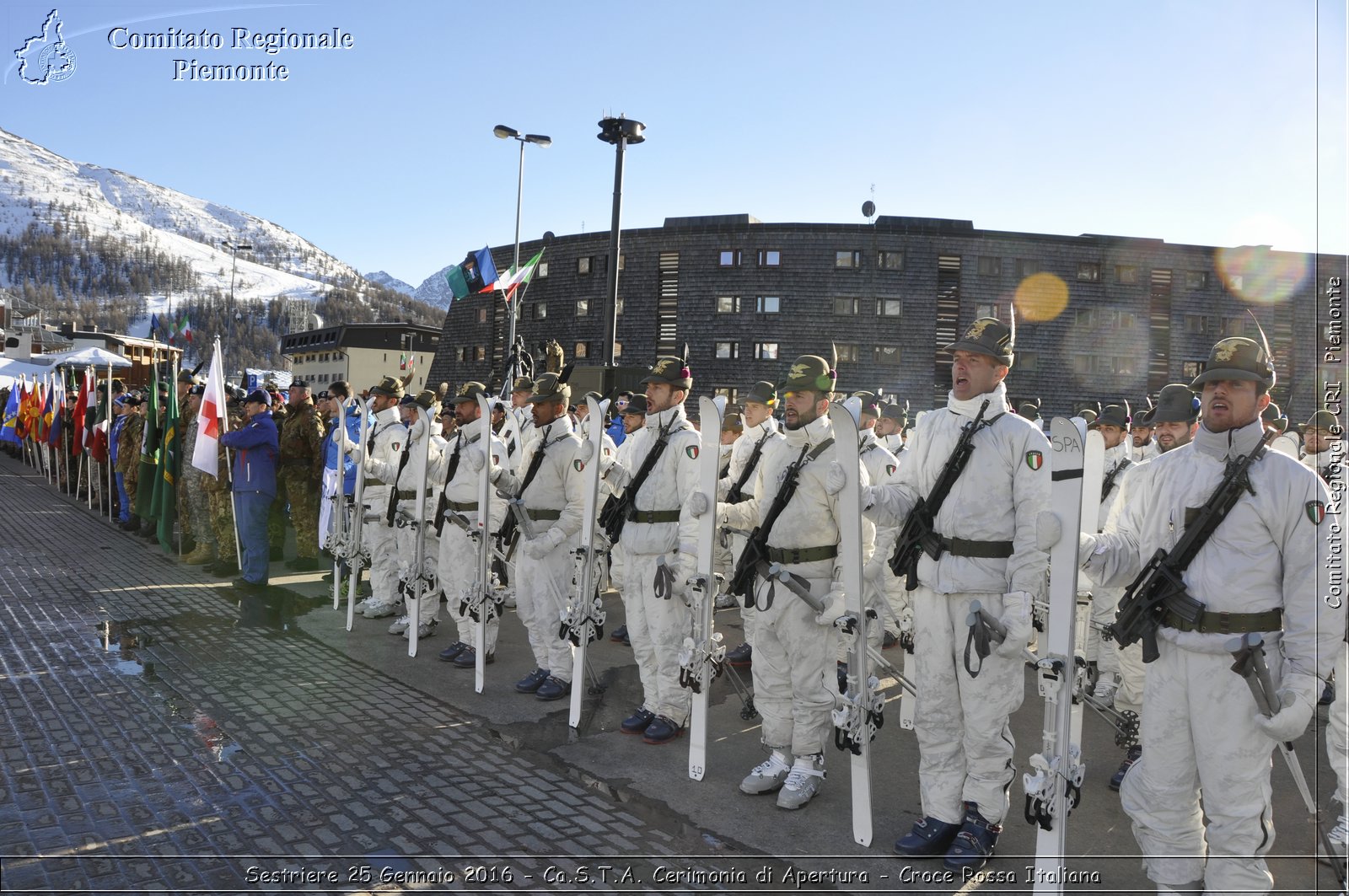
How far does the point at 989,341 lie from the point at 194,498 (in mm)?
12091

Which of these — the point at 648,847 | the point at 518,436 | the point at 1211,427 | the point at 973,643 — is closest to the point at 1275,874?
the point at 973,643

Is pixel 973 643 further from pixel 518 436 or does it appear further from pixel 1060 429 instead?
pixel 518 436

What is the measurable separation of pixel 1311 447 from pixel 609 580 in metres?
8.49

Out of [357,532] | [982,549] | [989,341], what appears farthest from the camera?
[357,532]

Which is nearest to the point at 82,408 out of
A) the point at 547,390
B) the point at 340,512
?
A: the point at 340,512

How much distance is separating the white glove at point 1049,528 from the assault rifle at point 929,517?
0.62m

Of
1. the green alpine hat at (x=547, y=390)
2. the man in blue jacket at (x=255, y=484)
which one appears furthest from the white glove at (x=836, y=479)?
the man in blue jacket at (x=255, y=484)

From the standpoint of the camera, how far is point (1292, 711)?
3271mm

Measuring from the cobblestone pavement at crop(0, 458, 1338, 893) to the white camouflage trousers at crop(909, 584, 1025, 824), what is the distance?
0.36m

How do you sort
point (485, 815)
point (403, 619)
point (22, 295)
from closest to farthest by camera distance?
point (485, 815), point (403, 619), point (22, 295)

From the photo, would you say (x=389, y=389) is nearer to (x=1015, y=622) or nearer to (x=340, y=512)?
(x=340, y=512)

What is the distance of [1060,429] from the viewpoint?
13.1ft

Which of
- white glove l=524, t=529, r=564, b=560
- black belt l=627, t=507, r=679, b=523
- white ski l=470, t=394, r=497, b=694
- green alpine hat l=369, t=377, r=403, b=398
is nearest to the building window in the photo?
green alpine hat l=369, t=377, r=403, b=398

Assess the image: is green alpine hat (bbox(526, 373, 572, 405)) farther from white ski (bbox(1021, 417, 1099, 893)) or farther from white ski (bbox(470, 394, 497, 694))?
white ski (bbox(1021, 417, 1099, 893))
